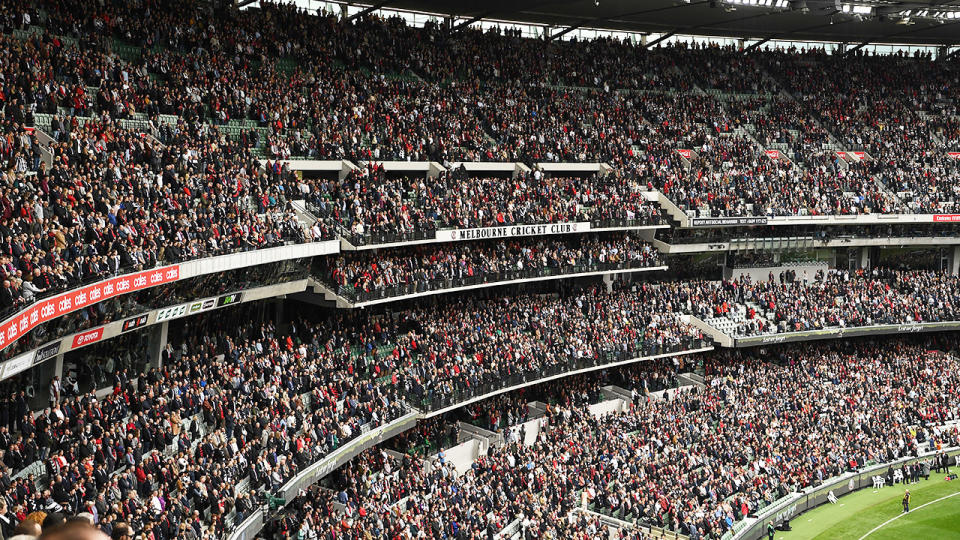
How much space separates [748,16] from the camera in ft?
161

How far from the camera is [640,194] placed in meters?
41.2

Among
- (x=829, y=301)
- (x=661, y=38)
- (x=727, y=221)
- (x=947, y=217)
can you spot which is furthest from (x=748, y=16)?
(x=829, y=301)

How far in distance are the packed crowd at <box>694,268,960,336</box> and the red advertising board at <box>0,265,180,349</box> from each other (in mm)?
26389

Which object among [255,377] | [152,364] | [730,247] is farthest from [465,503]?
[730,247]

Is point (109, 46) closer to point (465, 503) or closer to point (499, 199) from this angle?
point (499, 199)

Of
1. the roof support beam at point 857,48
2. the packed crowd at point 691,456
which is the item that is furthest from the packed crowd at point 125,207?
the roof support beam at point 857,48

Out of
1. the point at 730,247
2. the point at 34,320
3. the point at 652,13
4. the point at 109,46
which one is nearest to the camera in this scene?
the point at 34,320

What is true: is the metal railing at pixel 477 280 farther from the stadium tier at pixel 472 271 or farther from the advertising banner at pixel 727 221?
the advertising banner at pixel 727 221

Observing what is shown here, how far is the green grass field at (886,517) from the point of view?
3077cm

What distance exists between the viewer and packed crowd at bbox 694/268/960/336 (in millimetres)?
41875

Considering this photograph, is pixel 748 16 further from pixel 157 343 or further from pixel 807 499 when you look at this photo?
pixel 157 343

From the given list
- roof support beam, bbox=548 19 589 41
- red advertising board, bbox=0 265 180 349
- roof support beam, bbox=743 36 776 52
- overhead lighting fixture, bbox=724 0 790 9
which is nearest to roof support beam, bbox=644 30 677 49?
roof support beam, bbox=548 19 589 41

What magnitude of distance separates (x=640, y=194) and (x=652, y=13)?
12126 millimetres

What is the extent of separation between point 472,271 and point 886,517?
1627 centimetres
